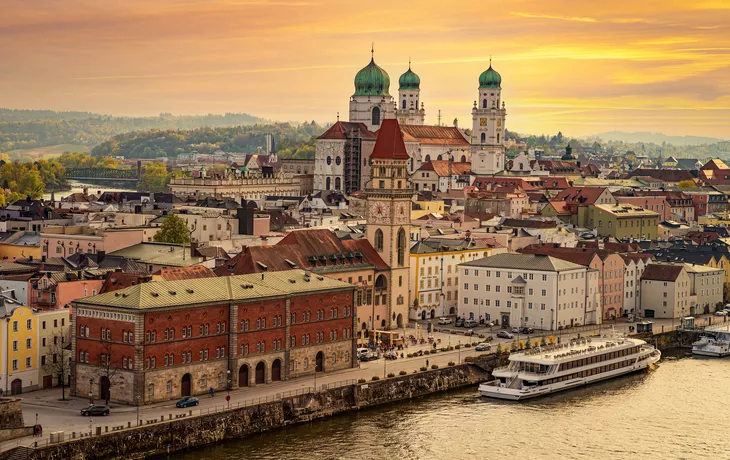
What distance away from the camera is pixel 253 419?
53469 mm

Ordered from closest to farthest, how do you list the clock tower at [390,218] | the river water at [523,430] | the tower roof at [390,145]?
1. the river water at [523,430]
2. the clock tower at [390,218]
3. the tower roof at [390,145]

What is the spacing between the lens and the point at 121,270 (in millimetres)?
66438

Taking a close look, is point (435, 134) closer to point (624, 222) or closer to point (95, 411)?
point (624, 222)

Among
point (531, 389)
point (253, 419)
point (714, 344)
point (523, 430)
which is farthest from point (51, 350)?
point (714, 344)

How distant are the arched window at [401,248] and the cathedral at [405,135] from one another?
210ft

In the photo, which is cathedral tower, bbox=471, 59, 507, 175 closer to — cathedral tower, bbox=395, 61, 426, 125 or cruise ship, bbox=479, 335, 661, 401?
cathedral tower, bbox=395, 61, 426, 125

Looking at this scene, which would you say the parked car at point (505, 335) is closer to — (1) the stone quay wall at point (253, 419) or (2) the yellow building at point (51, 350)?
(1) the stone quay wall at point (253, 419)

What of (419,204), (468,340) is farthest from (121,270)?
(419,204)

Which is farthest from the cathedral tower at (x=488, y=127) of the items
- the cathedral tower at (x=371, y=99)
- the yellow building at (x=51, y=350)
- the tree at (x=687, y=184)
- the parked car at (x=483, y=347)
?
the yellow building at (x=51, y=350)

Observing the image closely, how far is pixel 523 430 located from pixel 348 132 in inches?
3741

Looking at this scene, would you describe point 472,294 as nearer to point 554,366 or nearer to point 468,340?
point 468,340

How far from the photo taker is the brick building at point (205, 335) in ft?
174

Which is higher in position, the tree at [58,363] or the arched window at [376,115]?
the arched window at [376,115]

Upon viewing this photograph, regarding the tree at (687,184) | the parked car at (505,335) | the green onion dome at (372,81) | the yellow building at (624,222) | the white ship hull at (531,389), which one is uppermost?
the green onion dome at (372,81)
